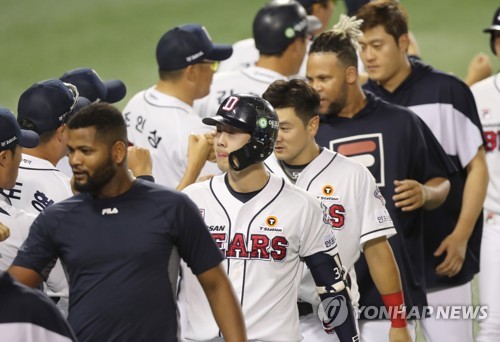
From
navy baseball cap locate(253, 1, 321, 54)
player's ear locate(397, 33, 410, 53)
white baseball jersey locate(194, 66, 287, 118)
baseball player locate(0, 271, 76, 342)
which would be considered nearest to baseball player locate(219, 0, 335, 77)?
navy baseball cap locate(253, 1, 321, 54)

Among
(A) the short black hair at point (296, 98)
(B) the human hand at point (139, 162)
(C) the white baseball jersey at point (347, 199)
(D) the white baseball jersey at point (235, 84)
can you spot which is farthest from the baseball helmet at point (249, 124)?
(D) the white baseball jersey at point (235, 84)

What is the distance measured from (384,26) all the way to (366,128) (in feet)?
3.25

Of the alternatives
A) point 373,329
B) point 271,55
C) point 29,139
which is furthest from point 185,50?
point 373,329

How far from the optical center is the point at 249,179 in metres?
4.68

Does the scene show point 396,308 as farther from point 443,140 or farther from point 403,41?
point 403,41

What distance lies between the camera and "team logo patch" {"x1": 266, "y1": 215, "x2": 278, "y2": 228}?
4.57 m

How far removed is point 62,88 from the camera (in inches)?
212

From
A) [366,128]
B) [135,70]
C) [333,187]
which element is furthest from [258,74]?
[135,70]

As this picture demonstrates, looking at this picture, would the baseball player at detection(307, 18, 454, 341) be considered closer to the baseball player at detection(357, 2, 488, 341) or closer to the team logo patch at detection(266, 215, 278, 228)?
the baseball player at detection(357, 2, 488, 341)

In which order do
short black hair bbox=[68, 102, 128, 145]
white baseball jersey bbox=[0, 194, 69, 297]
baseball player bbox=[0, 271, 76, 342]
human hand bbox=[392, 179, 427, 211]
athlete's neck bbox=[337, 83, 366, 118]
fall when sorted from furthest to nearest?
athlete's neck bbox=[337, 83, 366, 118] < human hand bbox=[392, 179, 427, 211] < white baseball jersey bbox=[0, 194, 69, 297] < short black hair bbox=[68, 102, 128, 145] < baseball player bbox=[0, 271, 76, 342]

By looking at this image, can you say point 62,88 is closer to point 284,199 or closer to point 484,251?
point 284,199

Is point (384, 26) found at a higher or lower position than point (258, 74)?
higher

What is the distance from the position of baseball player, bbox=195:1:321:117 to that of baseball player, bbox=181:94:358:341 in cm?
260

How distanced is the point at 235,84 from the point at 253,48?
4.60 feet
